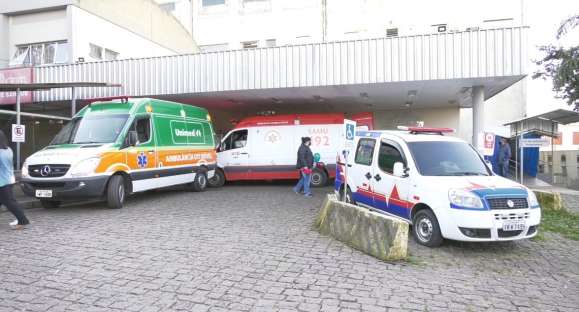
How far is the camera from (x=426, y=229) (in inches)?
257

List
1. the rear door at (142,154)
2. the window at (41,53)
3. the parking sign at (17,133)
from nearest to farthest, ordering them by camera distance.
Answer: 1. the rear door at (142,154)
2. the parking sign at (17,133)
3. the window at (41,53)

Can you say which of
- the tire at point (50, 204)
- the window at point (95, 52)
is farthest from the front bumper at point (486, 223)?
the window at point (95, 52)

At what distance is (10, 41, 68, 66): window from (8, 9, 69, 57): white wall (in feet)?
0.64

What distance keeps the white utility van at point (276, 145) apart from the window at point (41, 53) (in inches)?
339

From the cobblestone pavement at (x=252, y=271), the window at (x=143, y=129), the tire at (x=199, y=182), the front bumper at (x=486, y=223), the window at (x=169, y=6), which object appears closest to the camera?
the cobblestone pavement at (x=252, y=271)

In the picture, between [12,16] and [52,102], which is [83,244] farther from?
[12,16]

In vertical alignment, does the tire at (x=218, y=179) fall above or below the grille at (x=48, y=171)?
below

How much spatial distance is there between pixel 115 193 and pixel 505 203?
775 centimetres

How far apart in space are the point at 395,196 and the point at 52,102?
14668mm

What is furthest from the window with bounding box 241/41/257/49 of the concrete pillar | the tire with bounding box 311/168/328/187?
the concrete pillar

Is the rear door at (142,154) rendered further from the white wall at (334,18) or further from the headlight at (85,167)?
the white wall at (334,18)

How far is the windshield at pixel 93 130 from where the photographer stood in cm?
993

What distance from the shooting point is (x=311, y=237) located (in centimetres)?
701

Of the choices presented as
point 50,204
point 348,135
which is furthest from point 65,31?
point 348,135
